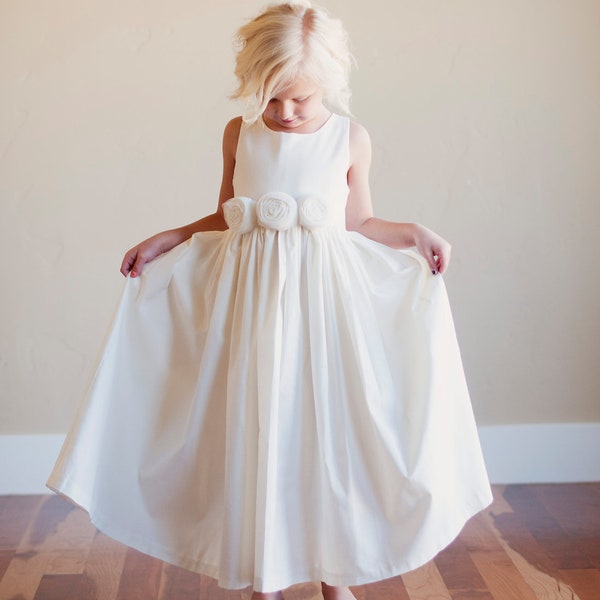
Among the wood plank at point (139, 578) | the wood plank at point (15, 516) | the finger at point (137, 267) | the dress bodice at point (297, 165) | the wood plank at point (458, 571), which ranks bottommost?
the wood plank at point (15, 516)

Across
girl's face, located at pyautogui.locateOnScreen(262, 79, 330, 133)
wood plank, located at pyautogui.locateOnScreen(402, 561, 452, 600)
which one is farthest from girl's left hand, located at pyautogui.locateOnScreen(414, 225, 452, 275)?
wood plank, located at pyautogui.locateOnScreen(402, 561, 452, 600)

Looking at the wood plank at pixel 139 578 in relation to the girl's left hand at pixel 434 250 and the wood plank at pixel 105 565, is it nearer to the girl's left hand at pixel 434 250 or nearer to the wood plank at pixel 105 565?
the wood plank at pixel 105 565

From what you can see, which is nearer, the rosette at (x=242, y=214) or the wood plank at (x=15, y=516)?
the rosette at (x=242, y=214)

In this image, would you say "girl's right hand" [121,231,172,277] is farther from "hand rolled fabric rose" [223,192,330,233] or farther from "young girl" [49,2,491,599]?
"hand rolled fabric rose" [223,192,330,233]

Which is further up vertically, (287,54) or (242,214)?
(287,54)

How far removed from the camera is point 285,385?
5.41ft

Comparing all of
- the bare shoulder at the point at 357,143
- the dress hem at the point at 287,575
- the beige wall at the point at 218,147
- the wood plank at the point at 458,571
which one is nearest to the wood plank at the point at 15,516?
the beige wall at the point at 218,147

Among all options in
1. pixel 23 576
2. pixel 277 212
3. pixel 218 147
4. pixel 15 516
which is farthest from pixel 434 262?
pixel 15 516

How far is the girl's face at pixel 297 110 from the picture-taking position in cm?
165

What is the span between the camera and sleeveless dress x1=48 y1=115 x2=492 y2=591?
1629mm

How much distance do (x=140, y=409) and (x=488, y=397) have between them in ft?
4.40

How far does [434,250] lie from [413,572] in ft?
2.63

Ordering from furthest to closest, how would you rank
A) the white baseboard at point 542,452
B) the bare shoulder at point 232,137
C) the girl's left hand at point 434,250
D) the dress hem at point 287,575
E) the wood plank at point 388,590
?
the white baseboard at point 542,452 < the wood plank at point 388,590 < the bare shoulder at point 232,137 < the girl's left hand at point 434,250 < the dress hem at point 287,575

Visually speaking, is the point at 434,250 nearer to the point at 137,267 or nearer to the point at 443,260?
the point at 443,260
